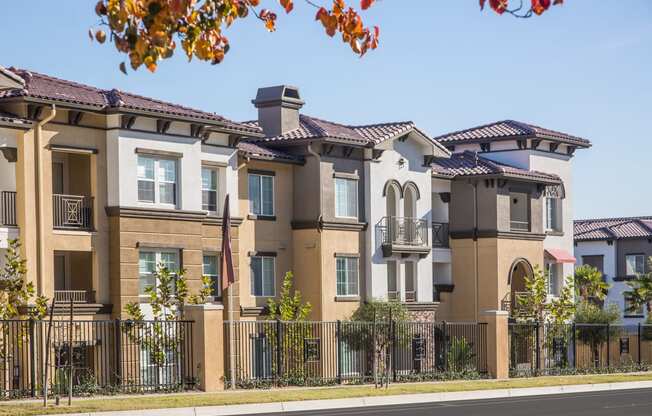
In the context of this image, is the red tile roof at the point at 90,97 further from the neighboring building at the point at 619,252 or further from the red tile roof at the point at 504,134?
the neighboring building at the point at 619,252

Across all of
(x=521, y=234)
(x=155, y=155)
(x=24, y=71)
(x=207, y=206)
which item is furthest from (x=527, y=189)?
(x=24, y=71)

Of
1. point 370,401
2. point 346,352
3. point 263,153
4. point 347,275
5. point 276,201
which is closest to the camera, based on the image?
point 370,401

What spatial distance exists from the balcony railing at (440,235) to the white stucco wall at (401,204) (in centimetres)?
185

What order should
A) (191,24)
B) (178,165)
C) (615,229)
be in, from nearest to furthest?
(191,24) < (178,165) < (615,229)

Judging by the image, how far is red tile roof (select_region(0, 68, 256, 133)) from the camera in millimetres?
36094

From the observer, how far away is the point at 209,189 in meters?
42.8

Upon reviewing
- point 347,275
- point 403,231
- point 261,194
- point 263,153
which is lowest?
point 347,275

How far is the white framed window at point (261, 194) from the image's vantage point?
45.7 m

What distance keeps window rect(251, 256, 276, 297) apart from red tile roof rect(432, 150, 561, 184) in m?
10.0

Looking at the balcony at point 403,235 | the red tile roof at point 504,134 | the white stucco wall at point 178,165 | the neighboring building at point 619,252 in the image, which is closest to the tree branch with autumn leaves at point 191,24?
the white stucco wall at point 178,165

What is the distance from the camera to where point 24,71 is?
37.5 metres

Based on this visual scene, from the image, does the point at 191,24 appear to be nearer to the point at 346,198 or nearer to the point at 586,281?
the point at 346,198

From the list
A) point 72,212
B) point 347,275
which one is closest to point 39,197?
point 72,212

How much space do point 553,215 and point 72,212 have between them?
95.1 feet
